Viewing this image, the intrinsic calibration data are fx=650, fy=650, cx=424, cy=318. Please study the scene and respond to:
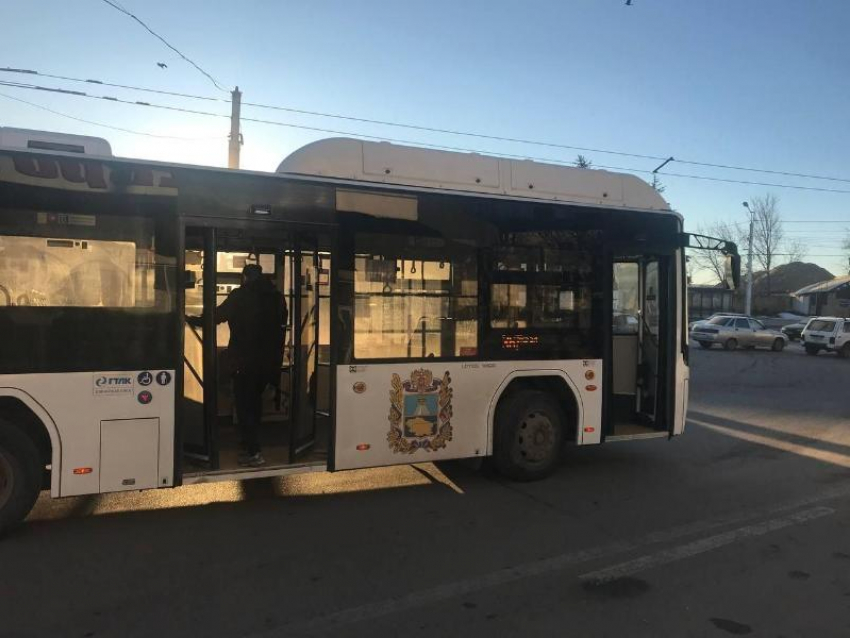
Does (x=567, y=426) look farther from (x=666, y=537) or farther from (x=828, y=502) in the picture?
(x=828, y=502)

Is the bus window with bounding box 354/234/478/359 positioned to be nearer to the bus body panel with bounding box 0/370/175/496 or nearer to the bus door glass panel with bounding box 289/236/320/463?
the bus door glass panel with bounding box 289/236/320/463

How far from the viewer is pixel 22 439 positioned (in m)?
4.72

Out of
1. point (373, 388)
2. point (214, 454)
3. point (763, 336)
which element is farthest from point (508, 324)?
point (763, 336)

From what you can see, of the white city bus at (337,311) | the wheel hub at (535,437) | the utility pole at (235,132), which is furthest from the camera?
the utility pole at (235,132)

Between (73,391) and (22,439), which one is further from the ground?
(73,391)

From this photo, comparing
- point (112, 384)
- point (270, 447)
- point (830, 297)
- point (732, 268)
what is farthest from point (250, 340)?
point (830, 297)

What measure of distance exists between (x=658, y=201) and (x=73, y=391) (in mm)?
6071

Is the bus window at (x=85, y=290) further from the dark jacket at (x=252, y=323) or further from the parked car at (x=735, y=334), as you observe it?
the parked car at (x=735, y=334)

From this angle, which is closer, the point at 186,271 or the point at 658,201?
the point at 186,271

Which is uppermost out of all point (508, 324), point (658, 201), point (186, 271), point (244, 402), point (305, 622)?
point (658, 201)

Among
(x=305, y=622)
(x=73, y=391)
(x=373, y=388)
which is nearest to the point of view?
(x=305, y=622)

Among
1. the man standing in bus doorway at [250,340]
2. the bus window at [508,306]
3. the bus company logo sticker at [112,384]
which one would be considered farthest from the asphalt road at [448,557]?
the bus window at [508,306]

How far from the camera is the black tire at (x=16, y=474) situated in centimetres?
470

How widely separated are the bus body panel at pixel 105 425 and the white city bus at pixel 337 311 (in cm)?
1
